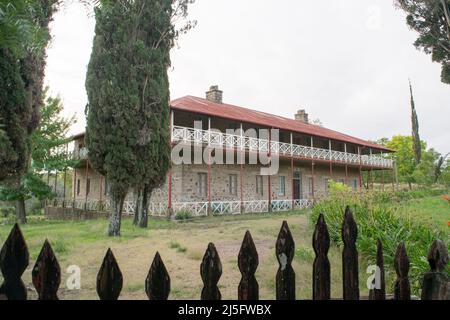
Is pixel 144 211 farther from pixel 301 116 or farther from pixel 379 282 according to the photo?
pixel 301 116

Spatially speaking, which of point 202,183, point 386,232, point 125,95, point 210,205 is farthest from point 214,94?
point 386,232

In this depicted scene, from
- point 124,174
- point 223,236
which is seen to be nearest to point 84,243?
point 124,174

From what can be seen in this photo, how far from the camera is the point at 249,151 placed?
20562 mm

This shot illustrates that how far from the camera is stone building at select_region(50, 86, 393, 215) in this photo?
61.6ft

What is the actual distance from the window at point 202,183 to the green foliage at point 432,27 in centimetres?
1258

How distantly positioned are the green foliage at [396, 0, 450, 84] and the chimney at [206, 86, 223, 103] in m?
13.0

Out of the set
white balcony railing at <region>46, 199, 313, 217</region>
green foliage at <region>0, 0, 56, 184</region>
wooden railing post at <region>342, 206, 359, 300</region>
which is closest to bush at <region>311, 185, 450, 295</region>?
wooden railing post at <region>342, 206, 359, 300</region>

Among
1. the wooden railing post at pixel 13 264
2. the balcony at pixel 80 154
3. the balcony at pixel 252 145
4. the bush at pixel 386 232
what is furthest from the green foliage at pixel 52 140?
the wooden railing post at pixel 13 264

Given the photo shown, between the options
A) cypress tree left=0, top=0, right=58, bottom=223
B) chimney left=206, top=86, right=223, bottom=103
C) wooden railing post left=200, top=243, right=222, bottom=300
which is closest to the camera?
wooden railing post left=200, top=243, right=222, bottom=300

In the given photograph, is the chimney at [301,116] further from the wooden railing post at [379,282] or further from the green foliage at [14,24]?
the wooden railing post at [379,282]

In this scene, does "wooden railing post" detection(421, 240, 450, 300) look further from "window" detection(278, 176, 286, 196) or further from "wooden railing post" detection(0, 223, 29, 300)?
"window" detection(278, 176, 286, 196)

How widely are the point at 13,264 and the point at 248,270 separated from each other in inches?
33.7

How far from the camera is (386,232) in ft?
22.1
